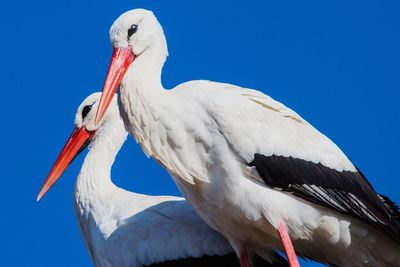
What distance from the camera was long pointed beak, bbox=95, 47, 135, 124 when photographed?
968 centimetres

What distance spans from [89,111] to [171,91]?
104 inches

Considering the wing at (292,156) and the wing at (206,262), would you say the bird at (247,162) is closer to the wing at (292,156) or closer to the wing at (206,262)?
the wing at (292,156)

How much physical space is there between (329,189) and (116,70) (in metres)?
1.68

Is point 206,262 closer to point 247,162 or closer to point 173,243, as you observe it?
point 173,243

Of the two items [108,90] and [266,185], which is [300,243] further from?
[108,90]

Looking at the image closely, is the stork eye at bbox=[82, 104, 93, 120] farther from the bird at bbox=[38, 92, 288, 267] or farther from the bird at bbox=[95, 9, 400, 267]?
the bird at bbox=[95, 9, 400, 267]

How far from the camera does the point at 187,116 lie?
31.1 feet

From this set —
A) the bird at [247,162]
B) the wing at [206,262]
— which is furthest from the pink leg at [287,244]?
the wing at [206,262]

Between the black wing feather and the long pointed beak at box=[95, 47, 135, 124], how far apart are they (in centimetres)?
112

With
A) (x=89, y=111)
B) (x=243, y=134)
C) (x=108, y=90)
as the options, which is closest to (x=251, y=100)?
(x=243, y=134)

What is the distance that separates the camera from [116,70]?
9719mm

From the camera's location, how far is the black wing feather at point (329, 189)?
9.58 metres

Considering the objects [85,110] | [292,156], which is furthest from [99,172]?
[292,156]

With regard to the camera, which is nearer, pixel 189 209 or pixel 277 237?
pixel 277 237
